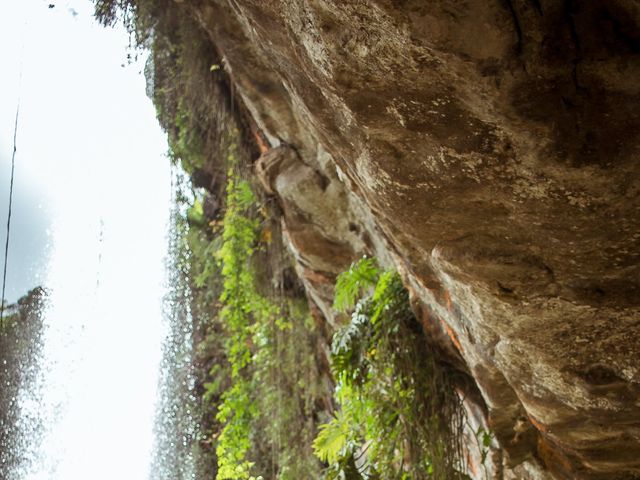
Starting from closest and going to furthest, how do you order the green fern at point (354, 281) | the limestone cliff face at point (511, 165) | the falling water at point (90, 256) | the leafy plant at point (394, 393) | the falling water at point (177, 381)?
the limestone cliff face at point (511, 165) → the leafy plant at point (394, 393) → the green fern at point (354, 281) → the falling water at point (177, 381) → the falling water at point (90, 256)

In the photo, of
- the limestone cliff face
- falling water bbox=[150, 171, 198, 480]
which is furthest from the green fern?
falling water bbox=[150, 171, 198, 480]

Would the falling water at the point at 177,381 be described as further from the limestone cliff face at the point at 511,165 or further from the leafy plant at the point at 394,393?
the limestone cliff face at the point at 511,165

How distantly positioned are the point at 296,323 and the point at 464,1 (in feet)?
18.8

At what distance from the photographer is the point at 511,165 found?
2252 millimetres

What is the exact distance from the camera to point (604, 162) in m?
2.15

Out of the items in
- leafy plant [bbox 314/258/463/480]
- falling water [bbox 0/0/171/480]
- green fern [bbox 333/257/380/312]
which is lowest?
leafy plant [bbox 314/258/463/480]

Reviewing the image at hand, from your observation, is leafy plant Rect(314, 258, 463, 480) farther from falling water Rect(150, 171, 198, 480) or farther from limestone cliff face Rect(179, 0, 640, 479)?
falling water Rect(150, 171, 198, 480)

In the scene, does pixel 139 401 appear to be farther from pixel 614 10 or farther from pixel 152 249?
pixel 614 10

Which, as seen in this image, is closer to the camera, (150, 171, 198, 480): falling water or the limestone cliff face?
the limestone cliff face

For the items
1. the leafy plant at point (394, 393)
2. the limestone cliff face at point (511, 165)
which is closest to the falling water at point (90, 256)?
the leafy plant at point (394, 393)

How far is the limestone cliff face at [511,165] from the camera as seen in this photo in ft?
6.50

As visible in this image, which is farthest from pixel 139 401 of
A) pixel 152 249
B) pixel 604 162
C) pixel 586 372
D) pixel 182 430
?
pixel 604 162

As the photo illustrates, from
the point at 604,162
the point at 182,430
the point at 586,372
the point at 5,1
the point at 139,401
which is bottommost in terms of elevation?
the point at 586,372

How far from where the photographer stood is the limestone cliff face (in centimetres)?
198
